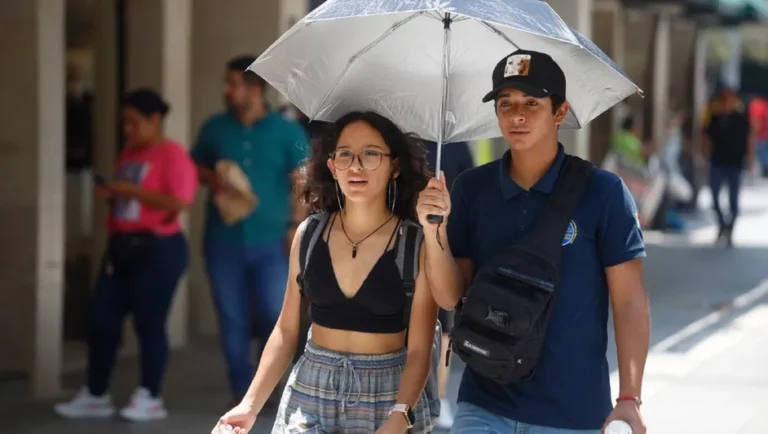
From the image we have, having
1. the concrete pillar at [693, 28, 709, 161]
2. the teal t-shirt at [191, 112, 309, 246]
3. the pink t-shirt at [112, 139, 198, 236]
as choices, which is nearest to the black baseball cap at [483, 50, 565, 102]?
the teal t-shirt at [191, 112, 309, 246]

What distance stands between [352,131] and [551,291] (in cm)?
79

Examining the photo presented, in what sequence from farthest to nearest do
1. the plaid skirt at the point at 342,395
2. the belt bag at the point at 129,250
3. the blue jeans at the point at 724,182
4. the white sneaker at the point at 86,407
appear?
the blue jeans at the point at 724,182, the white sneaker at the point at 86,407, the belt bag at the point at 129,250, the plaid skirt at the point at 342,395

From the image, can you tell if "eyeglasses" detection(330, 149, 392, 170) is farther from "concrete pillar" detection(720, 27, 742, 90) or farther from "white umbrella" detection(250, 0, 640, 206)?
"concrete pillar" detection(720, 27, 742, 90)

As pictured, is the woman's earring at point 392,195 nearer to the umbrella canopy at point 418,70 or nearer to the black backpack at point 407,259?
the black backpack at point 407,259

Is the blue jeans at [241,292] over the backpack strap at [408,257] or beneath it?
beneath

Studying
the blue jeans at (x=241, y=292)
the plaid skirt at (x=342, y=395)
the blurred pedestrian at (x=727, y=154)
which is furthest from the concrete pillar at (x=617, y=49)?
the plaid skirt at (x=342, y=395)

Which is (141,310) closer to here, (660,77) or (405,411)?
(405,411)

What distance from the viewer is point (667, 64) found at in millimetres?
28344

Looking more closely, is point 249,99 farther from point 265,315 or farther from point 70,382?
point 70,382

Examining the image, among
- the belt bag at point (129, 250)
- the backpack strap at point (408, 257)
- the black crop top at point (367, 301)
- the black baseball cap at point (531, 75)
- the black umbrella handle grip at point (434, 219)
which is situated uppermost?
the black baseball cap at point (531, 75)

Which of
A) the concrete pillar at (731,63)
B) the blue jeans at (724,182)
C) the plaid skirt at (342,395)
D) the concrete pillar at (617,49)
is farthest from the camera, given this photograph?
the concrete pillar at (731,63)

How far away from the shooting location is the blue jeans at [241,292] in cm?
752

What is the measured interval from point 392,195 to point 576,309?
2.26ft

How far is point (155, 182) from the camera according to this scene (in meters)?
7.54
